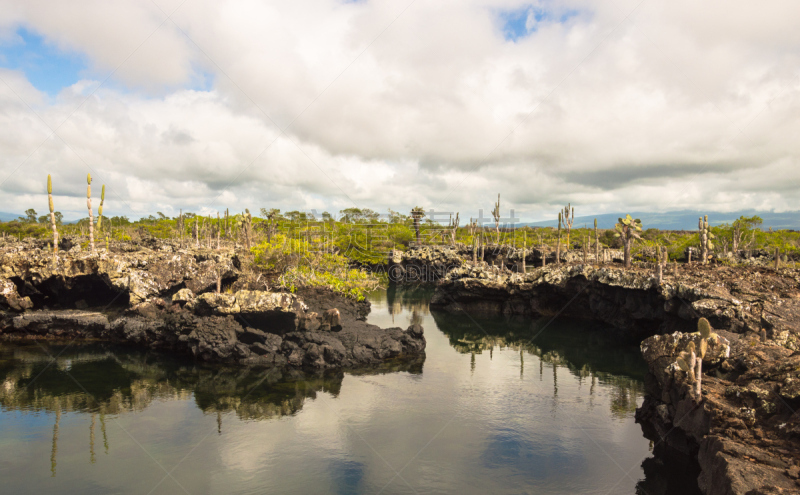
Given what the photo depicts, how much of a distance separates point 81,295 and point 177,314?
10.8 metres

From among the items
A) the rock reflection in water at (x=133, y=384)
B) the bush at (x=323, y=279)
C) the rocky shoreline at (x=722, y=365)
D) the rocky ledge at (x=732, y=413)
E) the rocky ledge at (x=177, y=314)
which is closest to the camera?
the rocky ledge at (x=732, y=413)

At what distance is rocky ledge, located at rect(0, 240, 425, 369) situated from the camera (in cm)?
2519

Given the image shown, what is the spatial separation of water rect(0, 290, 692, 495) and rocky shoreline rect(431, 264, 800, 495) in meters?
2.38

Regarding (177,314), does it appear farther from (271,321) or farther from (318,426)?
(318,426)

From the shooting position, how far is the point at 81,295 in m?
32.7

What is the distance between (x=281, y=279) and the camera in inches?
1423

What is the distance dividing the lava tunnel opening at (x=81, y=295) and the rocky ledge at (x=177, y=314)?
6 cm

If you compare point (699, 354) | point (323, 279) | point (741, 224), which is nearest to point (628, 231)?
point (699, 354)

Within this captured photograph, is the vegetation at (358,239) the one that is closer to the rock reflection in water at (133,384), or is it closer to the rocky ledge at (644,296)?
the rocky ledge at (644,296)

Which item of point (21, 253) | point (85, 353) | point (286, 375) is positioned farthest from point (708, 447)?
point (21, 253)

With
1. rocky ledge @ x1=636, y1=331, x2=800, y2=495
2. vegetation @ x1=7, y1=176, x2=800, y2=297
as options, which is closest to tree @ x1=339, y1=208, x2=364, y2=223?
vegetation @ x1=7, y1=176, x2=800, y2=297

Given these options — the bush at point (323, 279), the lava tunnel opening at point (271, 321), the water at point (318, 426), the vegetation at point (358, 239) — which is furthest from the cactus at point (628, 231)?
the lava tunnel opening at point (271, 321)

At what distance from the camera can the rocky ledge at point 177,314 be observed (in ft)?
82.6

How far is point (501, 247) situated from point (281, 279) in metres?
41.8
